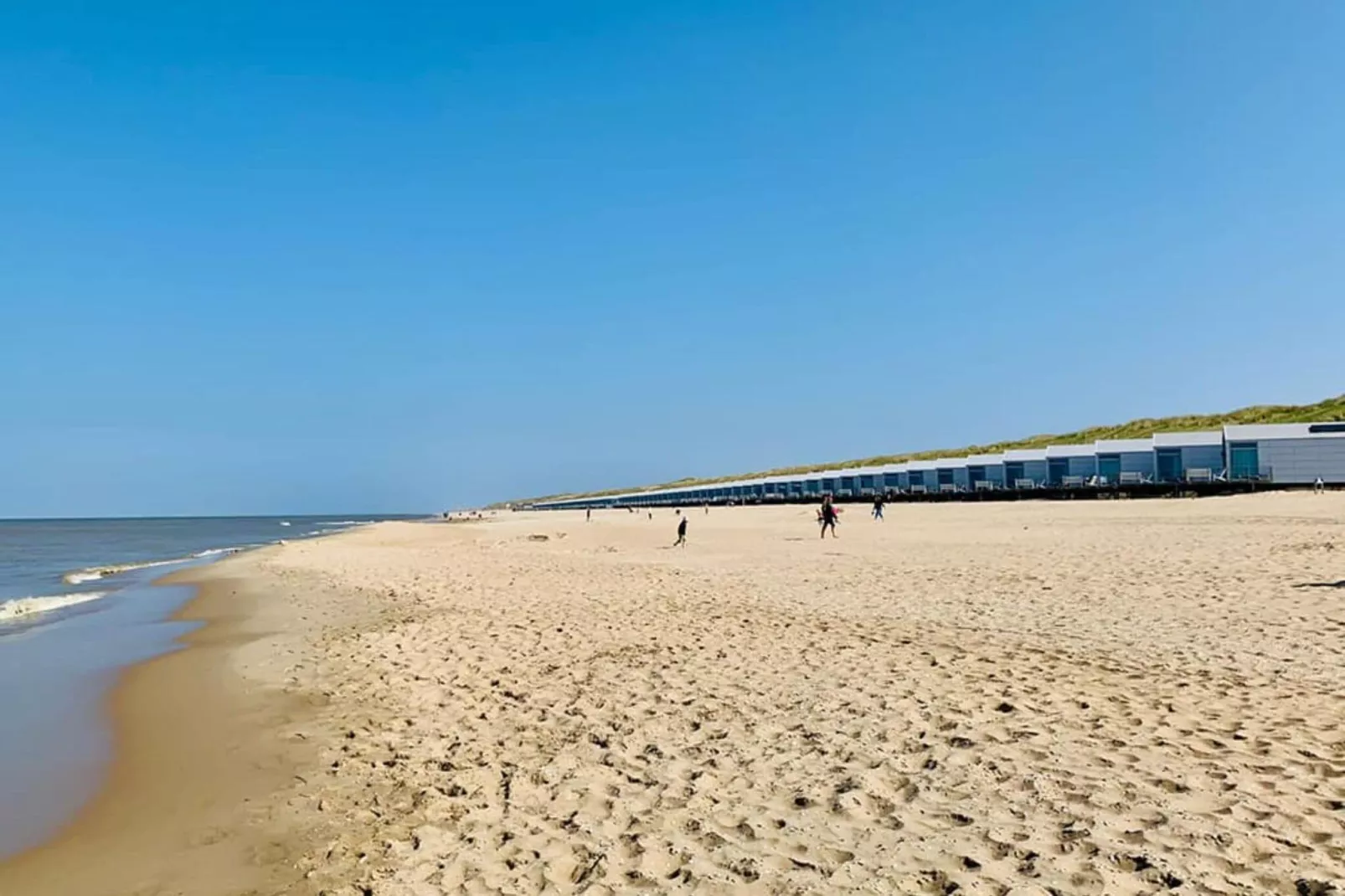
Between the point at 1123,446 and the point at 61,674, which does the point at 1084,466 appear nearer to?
the point at 1123,446

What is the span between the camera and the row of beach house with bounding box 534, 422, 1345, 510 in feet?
141

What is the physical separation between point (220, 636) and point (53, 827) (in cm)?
963

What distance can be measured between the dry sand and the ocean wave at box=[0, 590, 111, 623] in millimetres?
9005

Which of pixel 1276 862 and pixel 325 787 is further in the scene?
pixel 325 787

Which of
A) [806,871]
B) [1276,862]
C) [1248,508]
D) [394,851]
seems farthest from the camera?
[1248,508]

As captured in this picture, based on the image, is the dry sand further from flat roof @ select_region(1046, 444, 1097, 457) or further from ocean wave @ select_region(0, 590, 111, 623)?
flat roof @ select_region(1046, 444, 1097, 457)

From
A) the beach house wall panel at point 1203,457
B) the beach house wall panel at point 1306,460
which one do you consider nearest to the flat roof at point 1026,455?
the beach house wall panel at point 1203,457

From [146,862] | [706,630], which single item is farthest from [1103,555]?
[146,862]

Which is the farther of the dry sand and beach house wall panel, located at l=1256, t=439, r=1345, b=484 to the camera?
beach house wall panel, located at l=1256, t=439, r=1345, b=484

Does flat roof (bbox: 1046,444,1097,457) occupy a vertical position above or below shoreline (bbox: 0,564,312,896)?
above

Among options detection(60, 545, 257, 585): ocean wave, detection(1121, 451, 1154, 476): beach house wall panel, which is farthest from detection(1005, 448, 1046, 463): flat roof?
detection(60, 545, 257, 585): ocean wave

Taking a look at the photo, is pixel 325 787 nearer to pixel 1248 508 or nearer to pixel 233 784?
pixel 233 784

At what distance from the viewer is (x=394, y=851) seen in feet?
17.4

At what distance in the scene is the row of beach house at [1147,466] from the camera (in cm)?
4284
